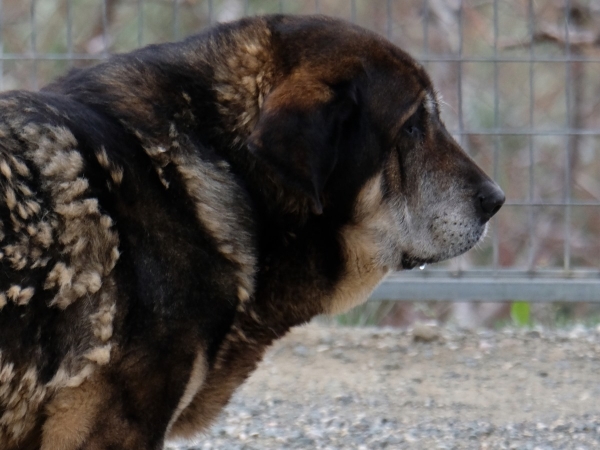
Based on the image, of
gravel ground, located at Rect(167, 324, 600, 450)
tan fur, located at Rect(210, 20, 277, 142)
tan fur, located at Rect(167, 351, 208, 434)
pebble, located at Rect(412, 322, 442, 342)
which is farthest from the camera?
pebble, located at Rect(412, 322, 442, 342)

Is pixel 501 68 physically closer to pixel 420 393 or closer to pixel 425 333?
pixel 425 333

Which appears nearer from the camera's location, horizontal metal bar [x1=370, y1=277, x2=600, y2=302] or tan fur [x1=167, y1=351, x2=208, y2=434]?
tan fur [x1=167, y1=351, x2=208, y2=434]

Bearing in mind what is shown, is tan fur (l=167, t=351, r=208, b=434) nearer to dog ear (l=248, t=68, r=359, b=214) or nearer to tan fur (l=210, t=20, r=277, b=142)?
dog ear (l=248, t=68, r=359, b=214)

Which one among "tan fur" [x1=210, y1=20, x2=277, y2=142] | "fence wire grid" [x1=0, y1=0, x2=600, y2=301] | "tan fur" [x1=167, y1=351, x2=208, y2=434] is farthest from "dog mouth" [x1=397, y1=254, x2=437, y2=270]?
"fence wire grid" [x1=0, y1=0, x2=600, y2=301]

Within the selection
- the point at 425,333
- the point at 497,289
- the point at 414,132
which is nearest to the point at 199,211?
the point at 414,132

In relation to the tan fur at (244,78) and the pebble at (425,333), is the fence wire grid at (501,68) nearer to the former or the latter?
the pebble at (425,333)

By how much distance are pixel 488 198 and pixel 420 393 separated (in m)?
1.95

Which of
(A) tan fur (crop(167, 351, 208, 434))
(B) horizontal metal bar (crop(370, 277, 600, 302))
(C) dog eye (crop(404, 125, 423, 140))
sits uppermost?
(C) dog eye (crop(404, 125, 423, 140))

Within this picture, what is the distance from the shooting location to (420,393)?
16.5ft

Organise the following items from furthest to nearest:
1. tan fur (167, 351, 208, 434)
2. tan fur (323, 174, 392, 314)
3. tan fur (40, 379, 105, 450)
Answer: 1. tan fur (323, 174, 392, 314)
2. tan fur (167, 351, 208, 434)
3. tan fur (40, 379, 105, 450)

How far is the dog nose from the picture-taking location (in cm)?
332

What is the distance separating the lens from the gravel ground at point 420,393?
438 centimetres

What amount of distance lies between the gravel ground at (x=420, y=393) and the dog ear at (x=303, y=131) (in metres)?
1.74

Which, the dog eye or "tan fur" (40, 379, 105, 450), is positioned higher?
the dog eye
